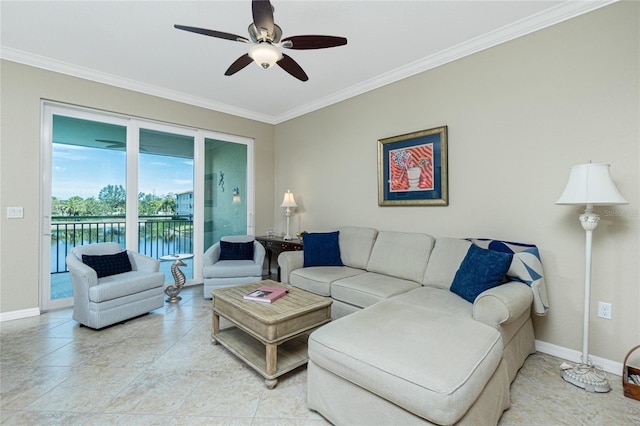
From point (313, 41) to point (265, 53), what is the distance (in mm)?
349

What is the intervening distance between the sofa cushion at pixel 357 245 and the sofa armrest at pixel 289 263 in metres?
0.51

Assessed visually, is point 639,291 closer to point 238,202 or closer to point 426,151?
point 426,151

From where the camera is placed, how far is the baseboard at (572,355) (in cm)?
209

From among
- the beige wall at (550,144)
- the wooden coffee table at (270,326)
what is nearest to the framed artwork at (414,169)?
the beige wall at (550,144)

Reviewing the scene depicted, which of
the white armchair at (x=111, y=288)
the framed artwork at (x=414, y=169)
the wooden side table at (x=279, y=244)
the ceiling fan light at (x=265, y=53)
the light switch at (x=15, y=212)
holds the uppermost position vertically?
the ceiling fan light at (x=265, y=53)

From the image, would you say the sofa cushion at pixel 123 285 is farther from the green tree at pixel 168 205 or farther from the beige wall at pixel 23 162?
the green tree at pixel 168 205

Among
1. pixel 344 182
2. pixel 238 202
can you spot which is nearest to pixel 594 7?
pixel 344 182

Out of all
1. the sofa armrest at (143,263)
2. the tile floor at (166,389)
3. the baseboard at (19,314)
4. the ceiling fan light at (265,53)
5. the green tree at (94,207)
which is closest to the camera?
the tile floor at (166,389)

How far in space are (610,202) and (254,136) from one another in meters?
4.50

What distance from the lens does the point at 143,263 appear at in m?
3.35

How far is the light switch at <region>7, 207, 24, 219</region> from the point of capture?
9.93 ft

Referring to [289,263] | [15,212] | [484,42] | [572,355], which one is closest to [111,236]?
[15,212]

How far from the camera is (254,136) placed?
498cm

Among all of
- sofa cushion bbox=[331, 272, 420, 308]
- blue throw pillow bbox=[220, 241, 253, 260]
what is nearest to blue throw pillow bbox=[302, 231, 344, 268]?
sofa cushion bbox=[331, 272, 420, 308]
